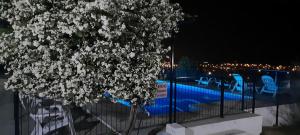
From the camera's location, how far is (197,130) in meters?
5.50

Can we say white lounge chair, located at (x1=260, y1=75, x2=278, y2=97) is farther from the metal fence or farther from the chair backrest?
the metal fence

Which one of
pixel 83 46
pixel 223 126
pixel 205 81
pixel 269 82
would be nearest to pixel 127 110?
pixel 223 126

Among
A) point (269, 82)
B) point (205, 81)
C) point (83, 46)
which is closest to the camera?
point (83, 46)

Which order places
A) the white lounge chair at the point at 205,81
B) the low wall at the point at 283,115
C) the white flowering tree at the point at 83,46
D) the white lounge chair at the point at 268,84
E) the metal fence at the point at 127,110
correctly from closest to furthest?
the white flowering tree at the point at 83,46, the metal fence at the point at 127,110, the low wall at the point at 283,115, the white lounge chair at the point at 268,84, the white lounge chair at the point at 205,81

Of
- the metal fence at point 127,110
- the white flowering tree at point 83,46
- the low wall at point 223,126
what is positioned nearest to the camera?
the white flowering tree at point 83,46

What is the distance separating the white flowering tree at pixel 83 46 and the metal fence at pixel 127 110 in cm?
70

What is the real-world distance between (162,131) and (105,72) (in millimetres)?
2418

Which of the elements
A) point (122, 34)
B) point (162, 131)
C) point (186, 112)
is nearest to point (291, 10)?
point (186, 112)

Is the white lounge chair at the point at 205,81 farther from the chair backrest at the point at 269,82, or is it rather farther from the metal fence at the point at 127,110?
the chair backrest at the point at 269,82

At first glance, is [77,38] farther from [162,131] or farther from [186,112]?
[186,112]

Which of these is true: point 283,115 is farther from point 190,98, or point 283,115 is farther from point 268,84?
point 190,98

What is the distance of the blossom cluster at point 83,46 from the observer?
122 inches

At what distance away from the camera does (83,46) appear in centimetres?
325

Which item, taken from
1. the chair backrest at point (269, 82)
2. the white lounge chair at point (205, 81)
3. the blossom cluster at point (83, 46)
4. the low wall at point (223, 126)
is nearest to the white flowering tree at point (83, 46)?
the blossom cluster at point (83, 46)
